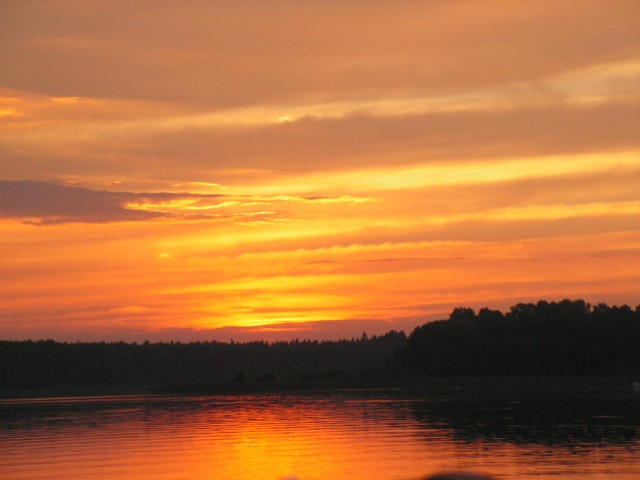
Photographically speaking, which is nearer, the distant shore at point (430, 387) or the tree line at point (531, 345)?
the distant shore at point (430, 387)

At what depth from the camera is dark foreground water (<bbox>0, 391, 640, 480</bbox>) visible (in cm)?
3991

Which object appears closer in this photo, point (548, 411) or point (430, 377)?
point (548, 411)

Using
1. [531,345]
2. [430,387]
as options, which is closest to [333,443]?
[430,387]

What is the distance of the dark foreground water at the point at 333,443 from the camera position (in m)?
39.9

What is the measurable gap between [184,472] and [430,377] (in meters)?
103

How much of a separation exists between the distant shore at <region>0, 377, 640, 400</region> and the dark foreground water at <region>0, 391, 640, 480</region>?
A: 3412cm

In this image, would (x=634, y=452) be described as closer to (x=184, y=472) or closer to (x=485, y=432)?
(x=485, y=432)

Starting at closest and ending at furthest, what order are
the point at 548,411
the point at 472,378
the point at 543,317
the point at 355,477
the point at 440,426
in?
the point at 355,477 < the point at 440,426 < the point at 548,411 < the point at 472,378 < the point at 543,317

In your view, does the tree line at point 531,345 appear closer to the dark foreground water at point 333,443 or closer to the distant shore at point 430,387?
the distant shore at point 430,387

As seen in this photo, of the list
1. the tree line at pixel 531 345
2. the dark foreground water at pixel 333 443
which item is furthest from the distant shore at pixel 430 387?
the dark foreground water at pixel 333 443

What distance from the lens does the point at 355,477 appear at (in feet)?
124

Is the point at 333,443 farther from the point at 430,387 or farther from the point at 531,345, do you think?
the point at 531,345

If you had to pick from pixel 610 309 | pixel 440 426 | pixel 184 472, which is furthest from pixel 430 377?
pixel 184 472

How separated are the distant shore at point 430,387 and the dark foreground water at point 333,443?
3412 cm
